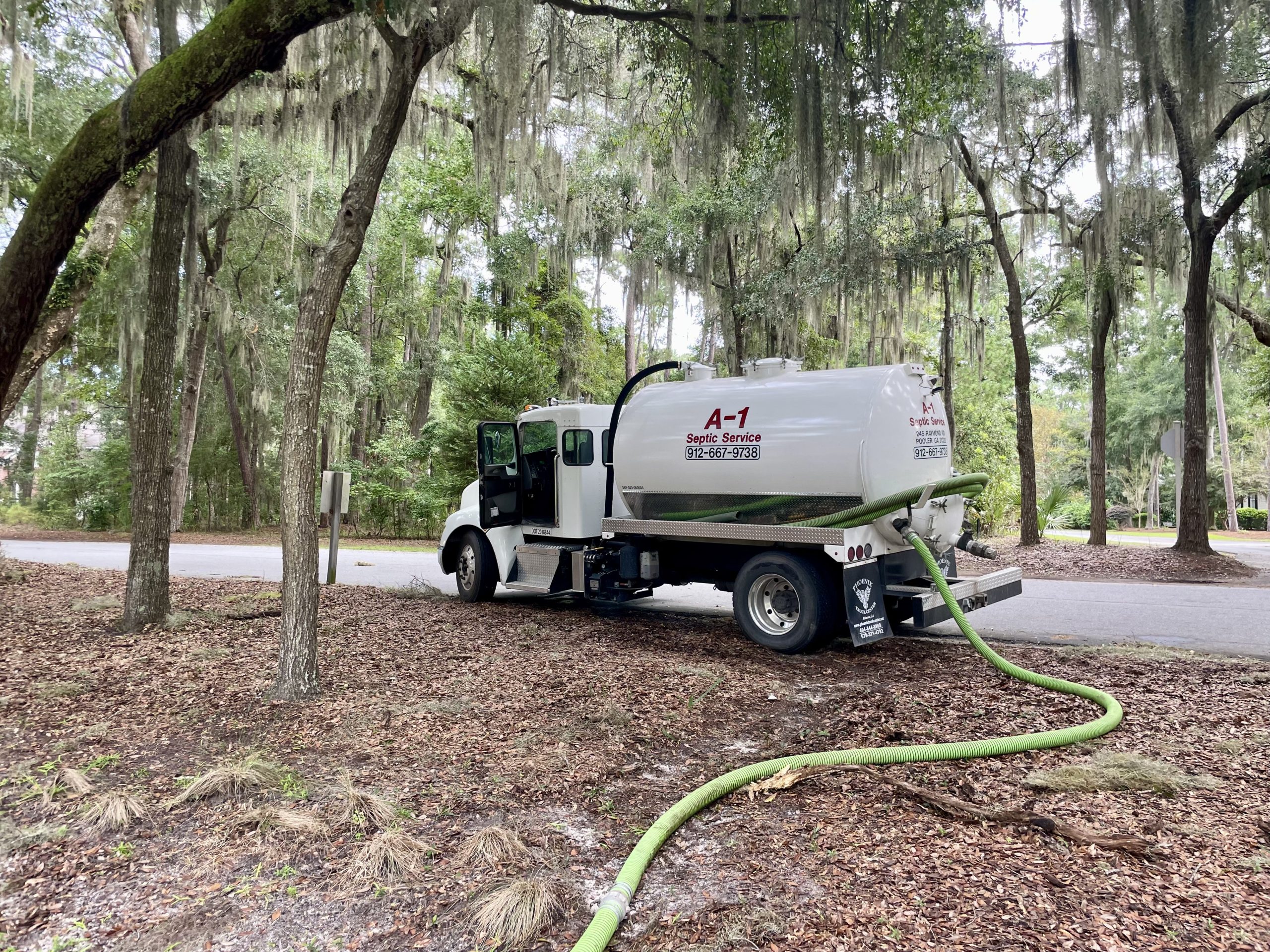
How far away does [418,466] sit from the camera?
24094 millimetres

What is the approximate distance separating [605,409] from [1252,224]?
1192cm

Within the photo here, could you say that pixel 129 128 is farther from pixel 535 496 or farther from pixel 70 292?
pixel 70 292

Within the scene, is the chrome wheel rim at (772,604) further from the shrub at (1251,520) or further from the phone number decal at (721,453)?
the shrub at (1251,520)

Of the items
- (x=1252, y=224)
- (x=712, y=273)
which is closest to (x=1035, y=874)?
(x=1252, y=224)

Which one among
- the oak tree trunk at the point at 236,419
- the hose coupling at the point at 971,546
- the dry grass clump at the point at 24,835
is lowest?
the dry grass clump at the point at 24,835

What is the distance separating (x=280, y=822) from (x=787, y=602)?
4643 mm

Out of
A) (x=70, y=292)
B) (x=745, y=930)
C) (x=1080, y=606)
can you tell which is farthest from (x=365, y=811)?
(x=70, y=292)

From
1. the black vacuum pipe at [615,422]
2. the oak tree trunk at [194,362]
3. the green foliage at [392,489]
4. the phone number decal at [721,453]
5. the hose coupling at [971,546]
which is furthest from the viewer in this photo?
the green foliage at [392,489]

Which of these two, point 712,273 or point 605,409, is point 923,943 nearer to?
point 605,409

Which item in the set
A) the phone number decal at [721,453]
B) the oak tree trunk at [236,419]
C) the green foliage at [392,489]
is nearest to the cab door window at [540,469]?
the phone number decal at [721,453]

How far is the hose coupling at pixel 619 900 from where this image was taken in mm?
2586

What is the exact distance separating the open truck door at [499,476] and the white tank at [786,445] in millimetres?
1603

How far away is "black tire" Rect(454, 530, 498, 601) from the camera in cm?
924

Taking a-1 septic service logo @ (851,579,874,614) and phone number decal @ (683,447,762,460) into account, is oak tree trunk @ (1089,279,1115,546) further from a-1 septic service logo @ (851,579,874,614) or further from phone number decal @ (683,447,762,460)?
phone number decal @ (683,447,762,460)
